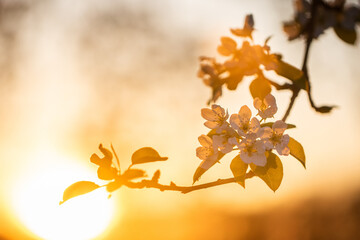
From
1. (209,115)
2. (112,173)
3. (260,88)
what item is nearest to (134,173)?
(112,173)

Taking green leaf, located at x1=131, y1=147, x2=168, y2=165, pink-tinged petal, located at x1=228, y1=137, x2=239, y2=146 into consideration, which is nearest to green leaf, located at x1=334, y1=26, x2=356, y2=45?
pink-tinged petal, located at x1=228, y1=137, x2=239, y2=146

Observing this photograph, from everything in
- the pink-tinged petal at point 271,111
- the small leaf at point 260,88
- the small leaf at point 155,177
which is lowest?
the small leaf at point 155,177

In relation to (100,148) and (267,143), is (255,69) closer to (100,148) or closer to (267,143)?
(267,143)

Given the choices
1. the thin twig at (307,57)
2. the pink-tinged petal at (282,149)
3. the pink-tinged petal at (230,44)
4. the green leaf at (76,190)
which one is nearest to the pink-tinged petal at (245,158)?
the pink-tinged petal at (282,149)

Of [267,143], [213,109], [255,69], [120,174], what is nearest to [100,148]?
[120,174]

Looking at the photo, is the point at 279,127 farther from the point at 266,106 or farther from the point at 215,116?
the point at 215,116

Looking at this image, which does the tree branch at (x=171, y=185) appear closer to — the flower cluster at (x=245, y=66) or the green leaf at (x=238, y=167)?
the green leaf at (x=238, y=167)

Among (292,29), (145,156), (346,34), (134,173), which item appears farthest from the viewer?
(292,29)
